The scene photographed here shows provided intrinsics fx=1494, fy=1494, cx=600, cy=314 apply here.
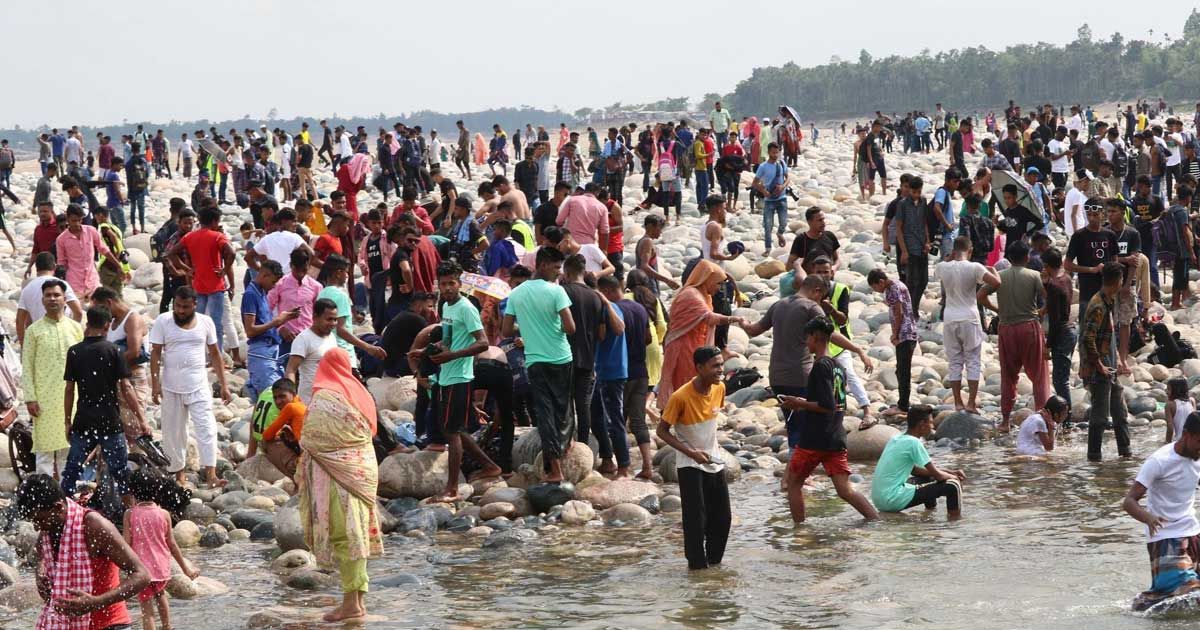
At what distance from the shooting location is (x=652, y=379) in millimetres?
11930

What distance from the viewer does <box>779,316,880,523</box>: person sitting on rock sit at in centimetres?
915

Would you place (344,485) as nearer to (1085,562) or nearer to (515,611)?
(515,611)

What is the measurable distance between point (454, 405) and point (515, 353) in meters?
1.40

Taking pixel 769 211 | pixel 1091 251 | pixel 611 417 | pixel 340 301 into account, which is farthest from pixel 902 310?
pixel 769 211

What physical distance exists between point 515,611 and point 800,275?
497 cm

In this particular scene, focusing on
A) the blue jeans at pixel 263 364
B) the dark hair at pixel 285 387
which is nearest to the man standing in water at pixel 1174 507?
the dark hair at pixel 285 387

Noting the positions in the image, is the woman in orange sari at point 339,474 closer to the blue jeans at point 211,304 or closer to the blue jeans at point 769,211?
the blue jeans at point 211,304

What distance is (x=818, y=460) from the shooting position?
9438 millimetres

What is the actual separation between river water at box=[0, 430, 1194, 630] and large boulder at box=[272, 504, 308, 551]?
0.15 meters

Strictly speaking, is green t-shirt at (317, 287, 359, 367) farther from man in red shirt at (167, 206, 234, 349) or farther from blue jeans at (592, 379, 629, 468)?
man in red shirt at (167, 206, 234, 349)

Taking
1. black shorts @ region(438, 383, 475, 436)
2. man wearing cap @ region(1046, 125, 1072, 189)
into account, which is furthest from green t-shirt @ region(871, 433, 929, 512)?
man wearing cap @ region(1046, 125, 1072, 189)

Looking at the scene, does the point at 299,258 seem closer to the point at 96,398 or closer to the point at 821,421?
the point at 96,398

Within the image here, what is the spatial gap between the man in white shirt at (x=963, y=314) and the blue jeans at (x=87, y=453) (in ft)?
22.4

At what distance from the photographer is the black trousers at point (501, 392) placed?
1078 cm
